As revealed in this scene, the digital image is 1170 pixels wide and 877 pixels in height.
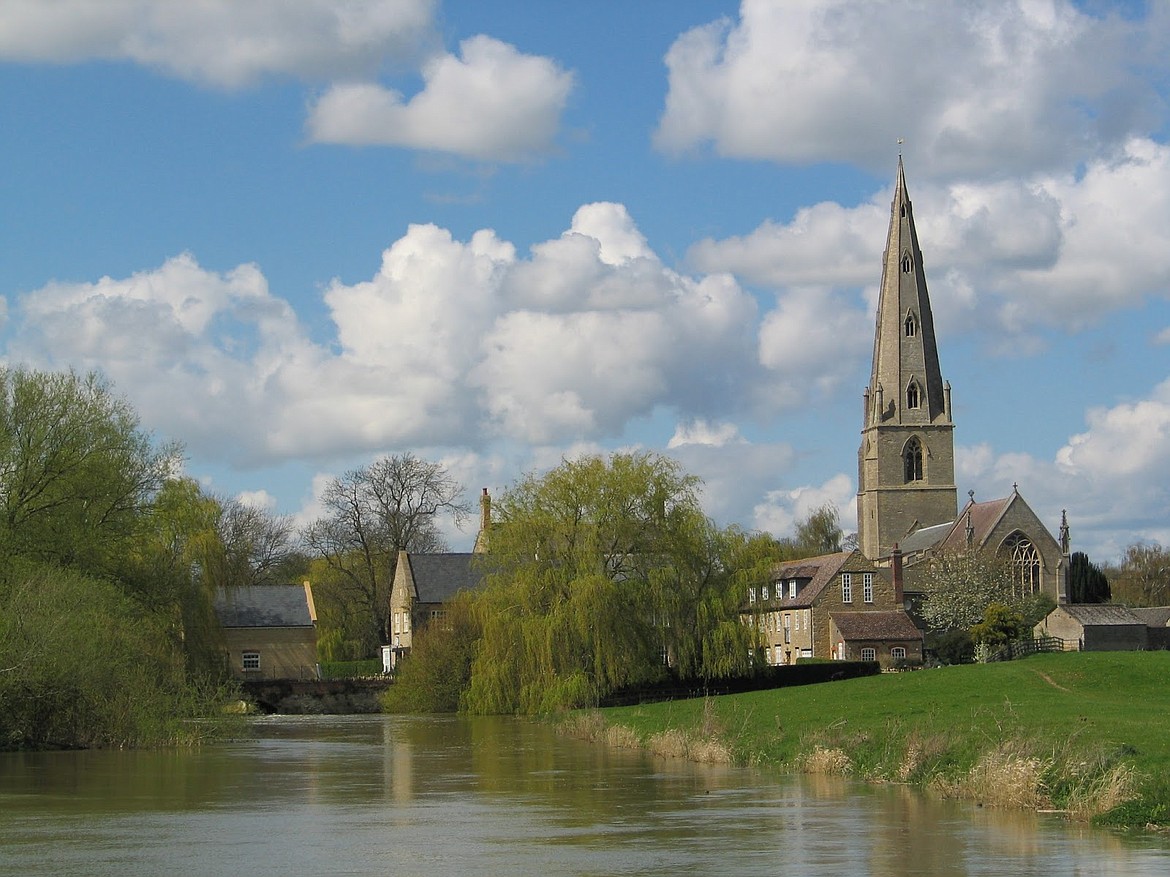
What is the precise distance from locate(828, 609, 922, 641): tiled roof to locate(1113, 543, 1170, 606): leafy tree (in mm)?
A: 49590

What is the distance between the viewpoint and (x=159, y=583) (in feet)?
168

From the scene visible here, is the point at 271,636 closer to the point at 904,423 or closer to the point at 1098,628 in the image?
the point at 1098,628

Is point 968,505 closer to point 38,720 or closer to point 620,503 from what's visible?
point 620,503

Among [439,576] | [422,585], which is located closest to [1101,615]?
[439,576]

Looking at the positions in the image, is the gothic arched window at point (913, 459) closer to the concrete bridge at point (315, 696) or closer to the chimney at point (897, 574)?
the chimney at point (897, 574)

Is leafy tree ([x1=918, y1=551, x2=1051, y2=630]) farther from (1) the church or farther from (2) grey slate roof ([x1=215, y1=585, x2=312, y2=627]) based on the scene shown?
(2) grey slate roof ([x1=215, y1=585, x2=312, y2=627])

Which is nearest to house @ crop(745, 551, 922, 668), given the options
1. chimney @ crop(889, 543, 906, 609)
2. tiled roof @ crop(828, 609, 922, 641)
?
tiled roof @ crop(828, 609, 922, 641)

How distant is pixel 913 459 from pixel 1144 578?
30.5m

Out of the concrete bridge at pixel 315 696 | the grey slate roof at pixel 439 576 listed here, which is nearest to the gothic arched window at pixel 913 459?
the grey slate roof at pixel 439 576

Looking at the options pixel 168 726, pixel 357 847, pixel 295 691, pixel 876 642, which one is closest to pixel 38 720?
pixel 168 726

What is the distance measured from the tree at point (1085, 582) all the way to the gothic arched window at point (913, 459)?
13000mm

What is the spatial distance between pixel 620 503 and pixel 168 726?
2127cm

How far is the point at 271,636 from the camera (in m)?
80.6

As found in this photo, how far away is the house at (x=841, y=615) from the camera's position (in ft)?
264
